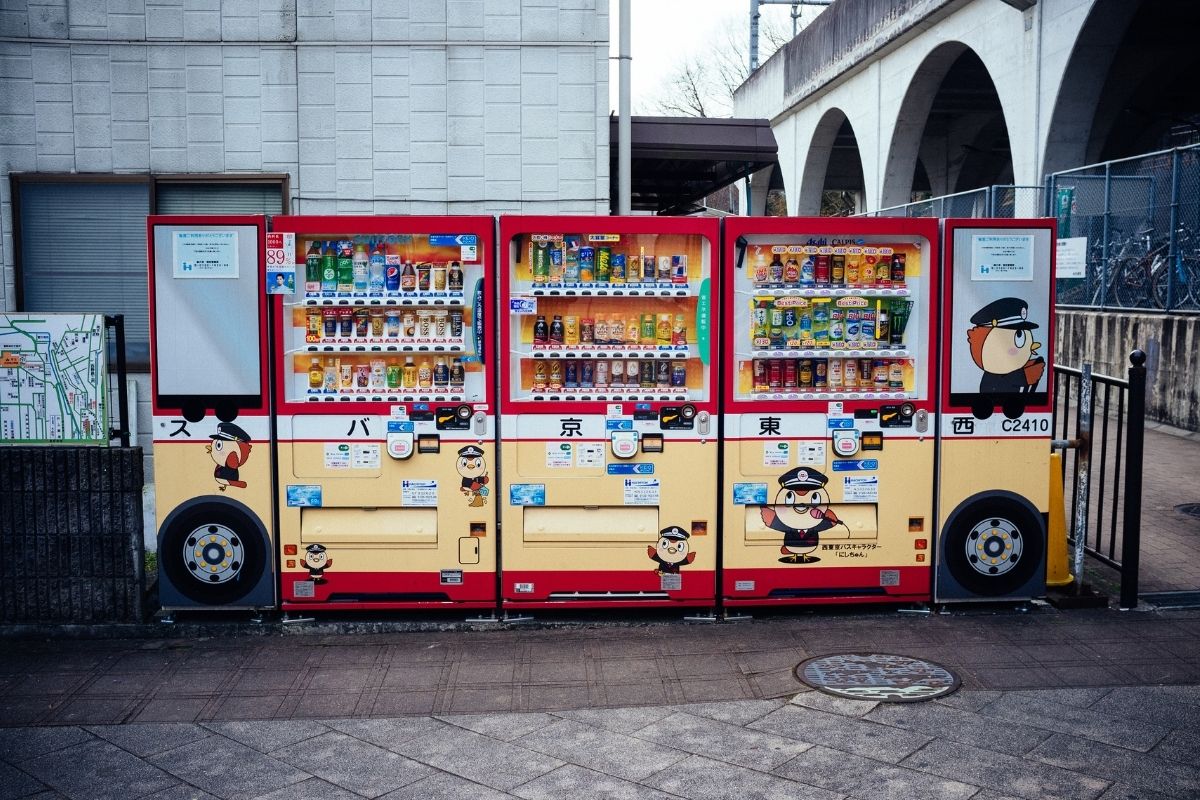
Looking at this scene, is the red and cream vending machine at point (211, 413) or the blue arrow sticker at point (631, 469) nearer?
the red and cream vending machine at point (211, 413)

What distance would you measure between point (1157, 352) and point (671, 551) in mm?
10255

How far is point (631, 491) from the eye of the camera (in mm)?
6961

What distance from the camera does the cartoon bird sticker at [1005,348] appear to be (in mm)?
6969

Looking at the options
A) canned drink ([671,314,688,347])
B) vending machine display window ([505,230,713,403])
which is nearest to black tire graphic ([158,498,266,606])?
vending machine display window ([505,230,713,403])

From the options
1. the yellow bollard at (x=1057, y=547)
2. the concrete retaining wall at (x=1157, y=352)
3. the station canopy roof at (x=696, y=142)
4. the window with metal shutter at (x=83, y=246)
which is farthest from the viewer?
the concrete retaining wall at (x=1157, y=352)

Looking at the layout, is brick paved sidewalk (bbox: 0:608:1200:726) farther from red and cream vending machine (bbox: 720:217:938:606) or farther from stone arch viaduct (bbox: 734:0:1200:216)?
Answer: stone arch viaduct (bbox: 734:0:1200:216)

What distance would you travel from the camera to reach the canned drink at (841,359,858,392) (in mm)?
7145

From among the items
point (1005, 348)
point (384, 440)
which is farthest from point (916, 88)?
point (384, 440)

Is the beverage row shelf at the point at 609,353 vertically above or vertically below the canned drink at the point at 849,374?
above

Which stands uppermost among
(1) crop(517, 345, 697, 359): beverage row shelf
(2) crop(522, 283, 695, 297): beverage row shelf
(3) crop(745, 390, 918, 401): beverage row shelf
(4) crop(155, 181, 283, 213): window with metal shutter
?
(4) crop(155, 181, 283, 213): window with metal shutter

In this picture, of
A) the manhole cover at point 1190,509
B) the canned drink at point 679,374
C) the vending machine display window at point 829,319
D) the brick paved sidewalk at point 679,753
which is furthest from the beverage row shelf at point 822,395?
the manhole cover at point 1190,509

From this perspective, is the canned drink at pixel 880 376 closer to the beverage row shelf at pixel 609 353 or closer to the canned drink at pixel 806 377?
the canned drink at pixel 806 377

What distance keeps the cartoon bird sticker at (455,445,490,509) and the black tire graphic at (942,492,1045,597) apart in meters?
3.12

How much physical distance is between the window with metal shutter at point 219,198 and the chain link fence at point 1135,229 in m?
11.5
